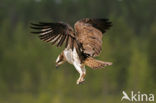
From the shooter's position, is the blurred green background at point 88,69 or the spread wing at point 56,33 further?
the blurred green background at point 88,69

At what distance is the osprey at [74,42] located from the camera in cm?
702

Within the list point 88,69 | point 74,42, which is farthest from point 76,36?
point 88,69

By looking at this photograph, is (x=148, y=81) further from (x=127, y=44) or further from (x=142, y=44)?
(x=142, y=44)

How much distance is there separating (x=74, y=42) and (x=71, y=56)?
0.77 ft

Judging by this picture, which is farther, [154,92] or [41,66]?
[41,66]

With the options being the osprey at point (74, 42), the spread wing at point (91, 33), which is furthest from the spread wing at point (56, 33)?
the spread wing at point (91, 33)

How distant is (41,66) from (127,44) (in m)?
7.05

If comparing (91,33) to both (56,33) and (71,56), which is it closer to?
(56,33)

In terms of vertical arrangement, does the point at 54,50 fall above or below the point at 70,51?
below

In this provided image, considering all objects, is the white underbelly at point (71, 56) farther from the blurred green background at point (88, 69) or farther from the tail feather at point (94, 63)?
the blurred green background at point (88, 69)

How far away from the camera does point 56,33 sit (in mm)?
Result: 7246

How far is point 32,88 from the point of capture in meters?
44.6

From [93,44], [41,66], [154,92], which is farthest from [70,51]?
[41,66]

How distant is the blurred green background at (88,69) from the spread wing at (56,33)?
23.3 metres
